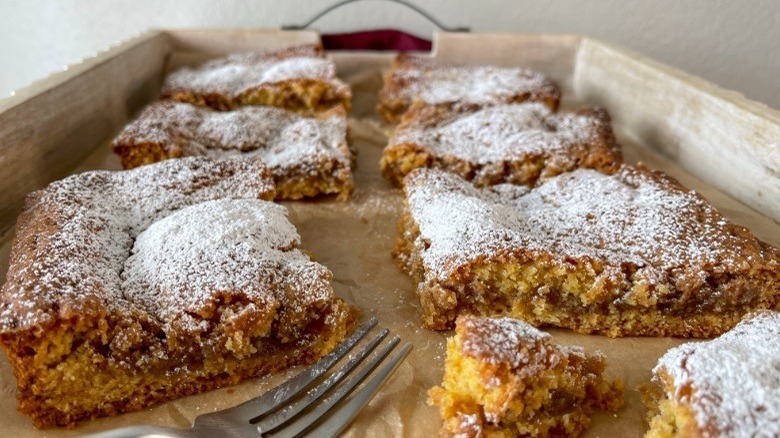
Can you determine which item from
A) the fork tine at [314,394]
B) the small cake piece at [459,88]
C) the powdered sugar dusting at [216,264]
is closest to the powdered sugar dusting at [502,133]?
the small cake piece at [459,88]

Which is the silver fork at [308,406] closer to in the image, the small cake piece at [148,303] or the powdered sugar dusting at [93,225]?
the small cake piece at [148,303]

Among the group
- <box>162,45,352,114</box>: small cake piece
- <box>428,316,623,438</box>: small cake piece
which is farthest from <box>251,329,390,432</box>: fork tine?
<box>162,45,352,114</box>: small cake piece

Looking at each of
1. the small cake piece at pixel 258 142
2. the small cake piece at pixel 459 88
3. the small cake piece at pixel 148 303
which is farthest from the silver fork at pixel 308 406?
the small cake piece at pixel 459 88

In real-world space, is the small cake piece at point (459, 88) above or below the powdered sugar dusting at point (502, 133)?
below

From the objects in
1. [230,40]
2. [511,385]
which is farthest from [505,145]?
[230,40]

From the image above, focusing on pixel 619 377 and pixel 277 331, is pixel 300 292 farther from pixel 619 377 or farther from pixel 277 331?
pixel 619 377

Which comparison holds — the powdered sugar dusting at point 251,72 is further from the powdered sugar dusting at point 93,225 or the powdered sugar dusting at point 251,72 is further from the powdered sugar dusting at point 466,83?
the powdered sugar dusting at point 93,225

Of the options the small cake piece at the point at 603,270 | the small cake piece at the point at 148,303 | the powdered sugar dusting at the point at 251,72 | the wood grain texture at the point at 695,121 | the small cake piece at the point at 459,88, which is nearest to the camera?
the small cake piece at the point at 148,303

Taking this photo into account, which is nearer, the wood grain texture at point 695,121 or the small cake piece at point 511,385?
the small cake piece at point 511,385

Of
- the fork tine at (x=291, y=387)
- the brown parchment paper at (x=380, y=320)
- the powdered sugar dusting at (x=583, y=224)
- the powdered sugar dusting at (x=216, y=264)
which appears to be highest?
the powdered sugar dusting at (x=216, y=264)

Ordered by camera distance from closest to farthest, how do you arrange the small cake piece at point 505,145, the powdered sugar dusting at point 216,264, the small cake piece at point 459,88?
the powdered sugar dusting at point 216,264 < the small cake piece at point 505,145 < the small cake piece at point 459,88
